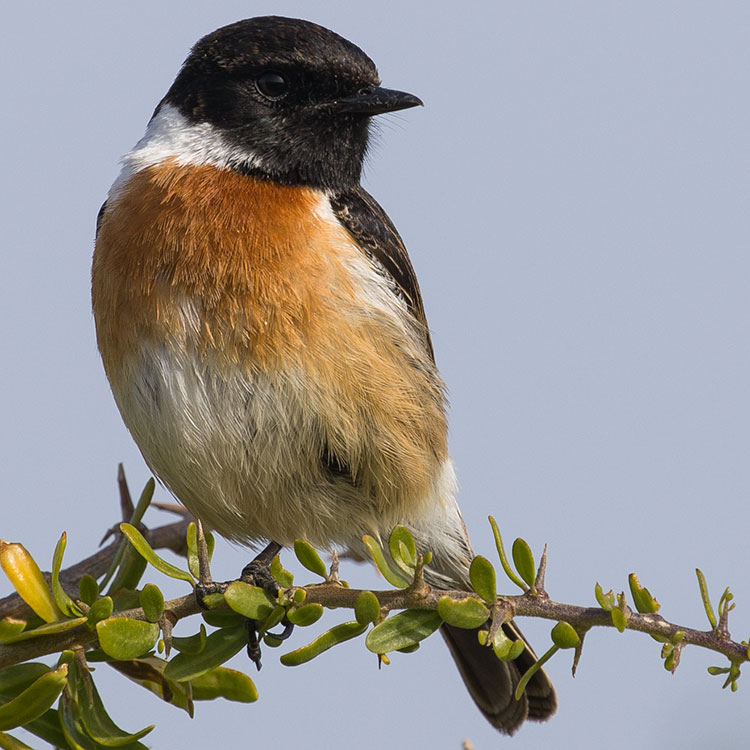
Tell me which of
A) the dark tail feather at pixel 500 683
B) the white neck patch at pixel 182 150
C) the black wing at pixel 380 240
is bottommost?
the dark tail feather at pixel 500 683

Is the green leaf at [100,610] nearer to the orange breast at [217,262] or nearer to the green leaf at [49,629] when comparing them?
the green leaf at [49,629]

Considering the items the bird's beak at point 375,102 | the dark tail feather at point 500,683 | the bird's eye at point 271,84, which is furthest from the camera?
the dark tail feather at point 500,683

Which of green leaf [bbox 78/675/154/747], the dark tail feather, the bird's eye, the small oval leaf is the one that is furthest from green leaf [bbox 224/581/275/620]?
the bird's eye

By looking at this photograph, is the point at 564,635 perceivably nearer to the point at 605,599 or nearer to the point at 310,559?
the point at 605,599

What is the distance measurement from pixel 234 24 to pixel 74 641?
288 cm

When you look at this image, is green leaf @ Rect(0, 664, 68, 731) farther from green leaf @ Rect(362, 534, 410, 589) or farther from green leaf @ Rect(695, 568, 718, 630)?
green leaf @ Rect(695, 568, 718, 630)

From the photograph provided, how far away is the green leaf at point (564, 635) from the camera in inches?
88.2

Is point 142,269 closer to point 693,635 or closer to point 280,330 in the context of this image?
point 280,330

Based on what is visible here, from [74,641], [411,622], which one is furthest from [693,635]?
[74,641]

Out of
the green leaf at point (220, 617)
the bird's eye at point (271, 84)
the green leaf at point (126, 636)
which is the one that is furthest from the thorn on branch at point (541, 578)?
the bird's eye at point (271, 84)

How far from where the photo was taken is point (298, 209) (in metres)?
3.98

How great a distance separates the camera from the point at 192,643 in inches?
97.4

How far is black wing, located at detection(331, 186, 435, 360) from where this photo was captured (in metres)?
4.23

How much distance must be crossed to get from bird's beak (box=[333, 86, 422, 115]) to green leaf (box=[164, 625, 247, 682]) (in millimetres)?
2392
